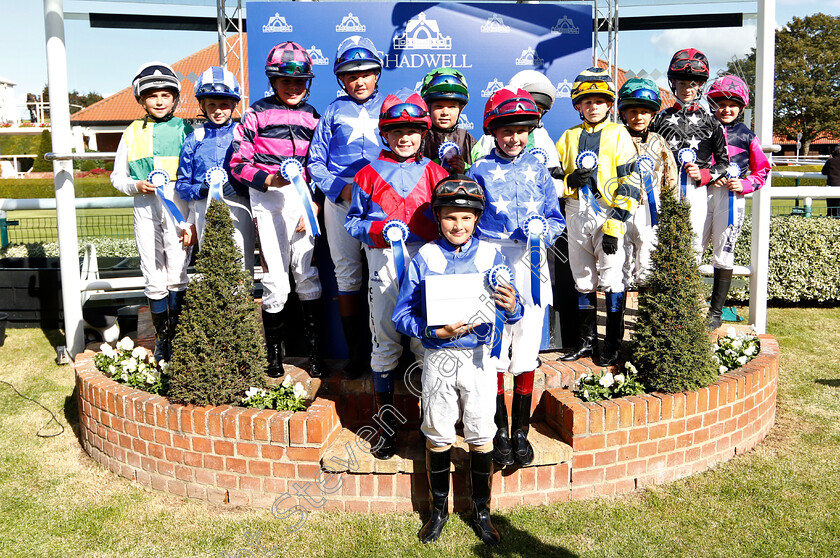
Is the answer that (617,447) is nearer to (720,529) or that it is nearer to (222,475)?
(720,529)

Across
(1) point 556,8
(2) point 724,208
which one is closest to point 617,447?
(2) point 724,208

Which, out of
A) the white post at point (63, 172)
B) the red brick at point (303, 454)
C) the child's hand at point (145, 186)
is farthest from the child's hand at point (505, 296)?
the white post at point (63, 172)

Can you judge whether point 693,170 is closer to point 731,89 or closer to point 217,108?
point 731,89

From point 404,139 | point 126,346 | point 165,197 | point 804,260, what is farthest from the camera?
point 804,260

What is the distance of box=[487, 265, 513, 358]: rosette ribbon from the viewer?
10.5 feet

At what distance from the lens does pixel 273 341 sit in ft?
14.7

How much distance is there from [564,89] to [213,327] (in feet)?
13.0

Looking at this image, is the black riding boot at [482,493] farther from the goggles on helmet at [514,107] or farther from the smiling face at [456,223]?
A: the goggles on helmet at [514,107]

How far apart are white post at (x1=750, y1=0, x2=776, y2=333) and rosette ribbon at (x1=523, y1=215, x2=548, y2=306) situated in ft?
10.3

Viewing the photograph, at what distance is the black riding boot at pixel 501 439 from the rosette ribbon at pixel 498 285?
1.38 ft

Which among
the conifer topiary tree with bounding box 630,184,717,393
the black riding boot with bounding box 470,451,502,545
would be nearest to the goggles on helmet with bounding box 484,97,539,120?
the conifer topiary tree with bounding box 630,184,717,393

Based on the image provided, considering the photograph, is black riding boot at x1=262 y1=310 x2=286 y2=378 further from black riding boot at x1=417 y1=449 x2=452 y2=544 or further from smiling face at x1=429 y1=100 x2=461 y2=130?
smiling face at x1=429 y1=100 x2=461 y2=130

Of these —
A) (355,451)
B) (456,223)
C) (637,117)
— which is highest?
(637,117)

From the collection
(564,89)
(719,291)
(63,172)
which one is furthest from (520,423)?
(63,172)
